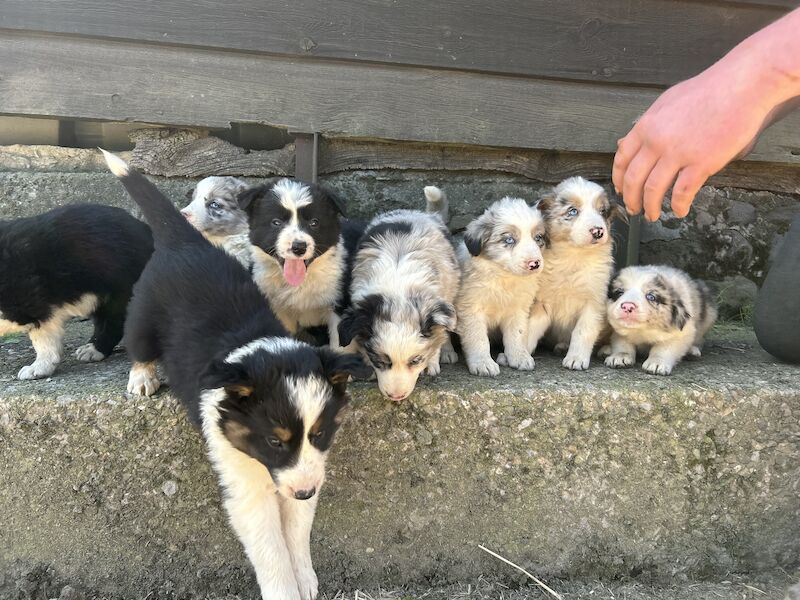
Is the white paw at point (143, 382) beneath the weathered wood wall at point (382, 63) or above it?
beneath

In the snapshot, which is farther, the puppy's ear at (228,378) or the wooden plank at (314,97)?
the wooden plank at (314,97)

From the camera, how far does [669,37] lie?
4840mm

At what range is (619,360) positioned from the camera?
3.86 meters

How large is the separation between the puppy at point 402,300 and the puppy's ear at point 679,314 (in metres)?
1.31

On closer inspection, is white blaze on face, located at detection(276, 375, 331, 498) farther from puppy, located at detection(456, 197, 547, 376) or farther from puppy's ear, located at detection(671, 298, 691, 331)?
puppy's ear, located at detection(671, 298, 691, 331)

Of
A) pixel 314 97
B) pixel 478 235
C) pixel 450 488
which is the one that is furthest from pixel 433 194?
pixel 450 488

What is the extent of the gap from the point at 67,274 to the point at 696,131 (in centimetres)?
331

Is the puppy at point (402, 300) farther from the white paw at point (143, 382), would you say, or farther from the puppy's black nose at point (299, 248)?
the white paw at point (143, 382)

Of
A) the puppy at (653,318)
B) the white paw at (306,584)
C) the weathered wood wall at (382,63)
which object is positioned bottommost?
the white paw at (306,584)

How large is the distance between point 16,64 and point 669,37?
4.62 metres

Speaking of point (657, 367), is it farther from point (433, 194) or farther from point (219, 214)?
point (219, 214)

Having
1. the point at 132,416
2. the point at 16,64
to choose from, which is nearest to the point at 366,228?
the point at 132,416

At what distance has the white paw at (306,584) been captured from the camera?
278cm

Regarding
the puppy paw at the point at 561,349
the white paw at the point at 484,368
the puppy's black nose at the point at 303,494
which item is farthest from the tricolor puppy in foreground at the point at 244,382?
the puppy paw at the point at 561,349
